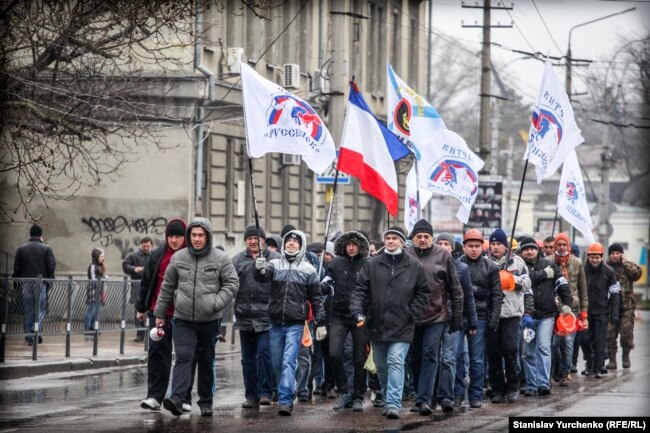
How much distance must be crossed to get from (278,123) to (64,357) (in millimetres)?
6652

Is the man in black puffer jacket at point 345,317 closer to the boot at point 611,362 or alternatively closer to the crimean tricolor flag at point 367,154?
the crimean tricolor flag at point 367,154

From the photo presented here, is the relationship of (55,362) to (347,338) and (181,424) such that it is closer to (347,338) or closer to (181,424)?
(347,338)

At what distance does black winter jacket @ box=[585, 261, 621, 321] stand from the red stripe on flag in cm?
593

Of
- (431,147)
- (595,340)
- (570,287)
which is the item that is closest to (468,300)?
(570,287)

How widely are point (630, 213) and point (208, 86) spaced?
5912 cm

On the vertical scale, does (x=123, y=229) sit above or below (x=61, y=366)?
above

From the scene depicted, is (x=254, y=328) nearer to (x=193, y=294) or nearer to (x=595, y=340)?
(x=193, y=294)

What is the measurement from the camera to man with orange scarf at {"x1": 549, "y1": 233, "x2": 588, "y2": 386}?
19812 mm

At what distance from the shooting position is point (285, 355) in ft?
48.7

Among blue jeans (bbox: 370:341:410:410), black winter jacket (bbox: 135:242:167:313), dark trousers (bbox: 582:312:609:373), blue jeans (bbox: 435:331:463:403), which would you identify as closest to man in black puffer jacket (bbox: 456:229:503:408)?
blue jeans (bbox: 435:331:463:403)

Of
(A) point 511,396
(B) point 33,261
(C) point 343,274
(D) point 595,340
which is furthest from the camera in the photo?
(B) point 33,261

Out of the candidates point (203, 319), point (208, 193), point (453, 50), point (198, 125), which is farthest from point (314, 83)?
point (453, 50)

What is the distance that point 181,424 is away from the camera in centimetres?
1339

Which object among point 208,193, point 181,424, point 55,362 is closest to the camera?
point 181,424
